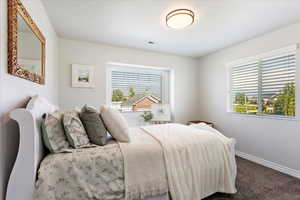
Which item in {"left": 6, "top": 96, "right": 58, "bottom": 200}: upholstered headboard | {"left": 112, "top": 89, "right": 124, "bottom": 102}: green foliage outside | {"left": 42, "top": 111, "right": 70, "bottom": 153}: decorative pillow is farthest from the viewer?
{"left": 112, "top": 89, "right": 124, "bottom": 102}: green foliage outside

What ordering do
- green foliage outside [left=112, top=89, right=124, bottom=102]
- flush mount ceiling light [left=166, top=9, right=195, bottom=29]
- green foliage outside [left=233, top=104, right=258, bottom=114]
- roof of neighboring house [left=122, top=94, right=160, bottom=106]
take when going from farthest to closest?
roof of neighboring house [left=122, top=94, right=160, bottom=106], green foliage outside [left=112, top=89, right=124, bottom=102], green foliage outside [left=233, top=104, right=258, bottom=114], flush mount ceiling light [left=166, top=9, right=195, bottom=29]

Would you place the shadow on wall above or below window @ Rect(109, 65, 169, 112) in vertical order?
below

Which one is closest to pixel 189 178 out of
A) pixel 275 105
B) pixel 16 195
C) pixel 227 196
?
pixel 227 196

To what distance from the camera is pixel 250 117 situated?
2.69 metres

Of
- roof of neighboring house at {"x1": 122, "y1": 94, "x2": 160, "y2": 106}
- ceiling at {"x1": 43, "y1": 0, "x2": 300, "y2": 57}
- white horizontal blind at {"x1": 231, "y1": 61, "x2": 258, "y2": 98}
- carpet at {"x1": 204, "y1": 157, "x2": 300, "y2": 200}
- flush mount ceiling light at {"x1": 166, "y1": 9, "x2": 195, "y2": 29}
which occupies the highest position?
ceiling at {"x1": 43, "y1": 0, "x2": 300, "y2": 57}

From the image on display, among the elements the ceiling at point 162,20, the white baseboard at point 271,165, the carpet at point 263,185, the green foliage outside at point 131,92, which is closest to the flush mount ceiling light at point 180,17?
the ceiling at point 162,20

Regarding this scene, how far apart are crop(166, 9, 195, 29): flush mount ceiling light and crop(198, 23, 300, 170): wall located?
63.7 inches

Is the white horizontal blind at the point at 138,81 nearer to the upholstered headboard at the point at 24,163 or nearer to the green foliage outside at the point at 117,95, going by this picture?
the green foliage outside at the point at 117,95

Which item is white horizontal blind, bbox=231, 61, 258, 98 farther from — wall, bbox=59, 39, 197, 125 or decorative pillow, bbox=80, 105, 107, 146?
decorative pillow, bbox=80, 105, 107, 146

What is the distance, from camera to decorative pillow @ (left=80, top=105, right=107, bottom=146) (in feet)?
4.66

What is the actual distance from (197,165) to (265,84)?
7.15ft

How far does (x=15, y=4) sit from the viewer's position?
42.8 inches

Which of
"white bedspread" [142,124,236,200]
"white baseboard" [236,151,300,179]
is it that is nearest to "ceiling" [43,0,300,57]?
"white bedspread" [142,124,236,200]

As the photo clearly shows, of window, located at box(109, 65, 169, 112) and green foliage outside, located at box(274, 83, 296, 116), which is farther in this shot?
window, located at box(109, 65, 169, 112)
